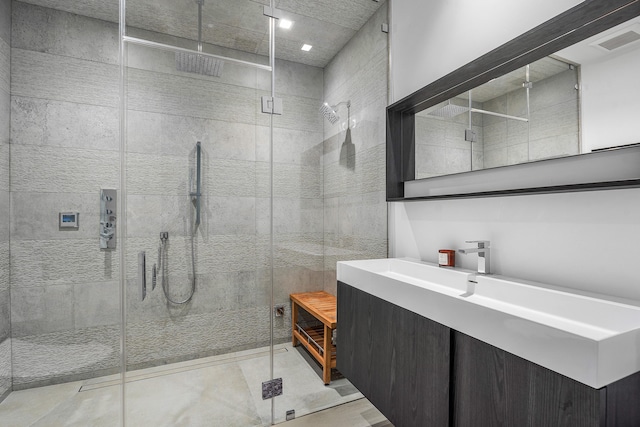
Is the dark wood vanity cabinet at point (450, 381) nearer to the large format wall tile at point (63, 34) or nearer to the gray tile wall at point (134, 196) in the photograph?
the gray tile wall at point (134, 196)

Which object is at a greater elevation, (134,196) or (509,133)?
(509,133)

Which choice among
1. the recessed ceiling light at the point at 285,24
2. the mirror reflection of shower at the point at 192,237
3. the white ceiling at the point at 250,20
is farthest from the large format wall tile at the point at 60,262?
the recessed ceiling light at the point at 285,24

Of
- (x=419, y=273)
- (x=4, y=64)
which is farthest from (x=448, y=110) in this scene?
(x=4, y=64)

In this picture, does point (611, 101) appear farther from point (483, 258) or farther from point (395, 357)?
point (395, 357)

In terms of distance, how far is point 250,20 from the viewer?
193cm

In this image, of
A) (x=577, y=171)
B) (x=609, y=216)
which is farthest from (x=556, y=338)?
(x=577, y=171)

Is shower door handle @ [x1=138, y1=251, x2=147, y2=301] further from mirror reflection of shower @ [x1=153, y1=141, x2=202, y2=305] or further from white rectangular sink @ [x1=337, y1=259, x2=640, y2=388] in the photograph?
white rectangular sink @ [x1=337, y1=259, x2=640, y2=388]

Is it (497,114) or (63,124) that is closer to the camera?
(497,114)

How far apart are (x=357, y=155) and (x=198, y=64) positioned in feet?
3.59

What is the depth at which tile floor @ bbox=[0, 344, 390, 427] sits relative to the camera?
63.2 inches

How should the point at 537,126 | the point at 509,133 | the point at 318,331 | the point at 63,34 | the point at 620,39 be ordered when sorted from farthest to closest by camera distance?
the point at 318,331
the point at 63,34
the point at 509,133
the point at 537,126
the point at 620,39

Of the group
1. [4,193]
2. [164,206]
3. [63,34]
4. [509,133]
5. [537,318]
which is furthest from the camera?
[164,206]

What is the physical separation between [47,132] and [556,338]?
2205 mm

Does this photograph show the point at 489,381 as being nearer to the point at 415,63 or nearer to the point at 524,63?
the point at 524,63
